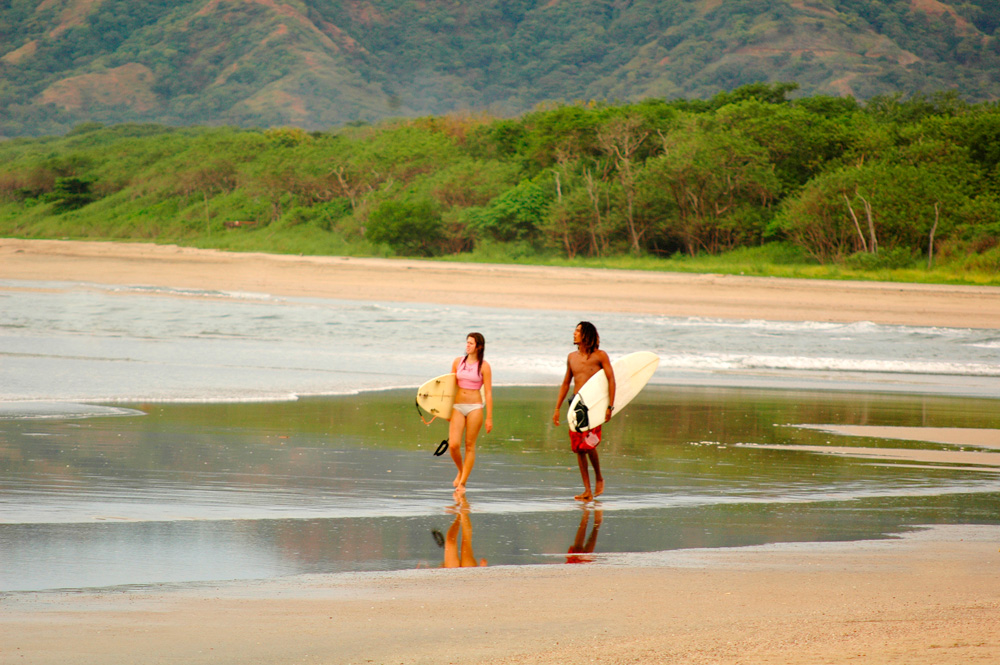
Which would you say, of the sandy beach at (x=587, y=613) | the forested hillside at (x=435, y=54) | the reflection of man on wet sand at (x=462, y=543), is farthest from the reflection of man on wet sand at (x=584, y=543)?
the forested hillside at (x=435, y=54)

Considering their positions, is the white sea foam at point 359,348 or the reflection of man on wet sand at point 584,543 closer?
the reflection of man on wet sand at point 584,543

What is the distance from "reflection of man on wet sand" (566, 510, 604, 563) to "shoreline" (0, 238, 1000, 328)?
817 inches

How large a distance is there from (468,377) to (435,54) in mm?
182114

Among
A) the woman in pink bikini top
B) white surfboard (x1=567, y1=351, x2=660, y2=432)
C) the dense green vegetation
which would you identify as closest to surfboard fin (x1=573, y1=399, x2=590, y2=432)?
white surfboard (x1=567, y1=351, x2=660, y2=432)

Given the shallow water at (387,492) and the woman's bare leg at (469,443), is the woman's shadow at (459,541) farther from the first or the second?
the woman's bare leg at (469,443)

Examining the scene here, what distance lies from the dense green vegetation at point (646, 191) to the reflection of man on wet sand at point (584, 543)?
33657 mm

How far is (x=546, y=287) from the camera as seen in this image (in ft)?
118

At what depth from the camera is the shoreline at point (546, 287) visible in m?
28.7

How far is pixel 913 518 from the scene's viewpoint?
23.7ft

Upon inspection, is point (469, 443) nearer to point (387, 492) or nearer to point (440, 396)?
point (440, 396)

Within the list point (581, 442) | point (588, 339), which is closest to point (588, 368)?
point (588, 339)

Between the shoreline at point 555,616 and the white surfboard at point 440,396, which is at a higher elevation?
the white surfboard at point 440,396

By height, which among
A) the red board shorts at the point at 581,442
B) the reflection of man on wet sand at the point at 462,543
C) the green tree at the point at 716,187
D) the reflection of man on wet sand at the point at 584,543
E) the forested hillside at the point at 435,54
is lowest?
the reflection of man on wet sand at the point at 584,543

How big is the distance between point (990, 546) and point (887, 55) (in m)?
162
